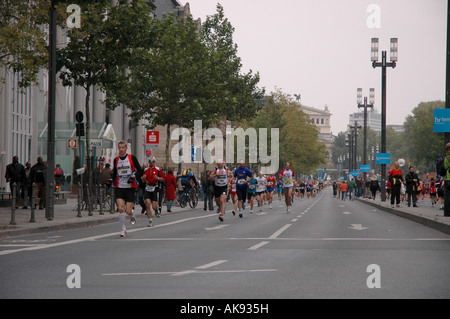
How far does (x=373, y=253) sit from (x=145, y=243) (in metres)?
4.40

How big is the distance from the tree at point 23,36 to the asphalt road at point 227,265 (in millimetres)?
4694

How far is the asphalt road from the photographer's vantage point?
7.69 m

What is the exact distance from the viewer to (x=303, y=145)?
9581 centimetres

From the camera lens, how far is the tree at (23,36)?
18.2m

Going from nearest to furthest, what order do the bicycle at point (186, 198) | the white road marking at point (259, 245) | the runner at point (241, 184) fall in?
the white road marking at point (259, 245) < the runner at point (241, 184) < the bicycle at point (186, 198)

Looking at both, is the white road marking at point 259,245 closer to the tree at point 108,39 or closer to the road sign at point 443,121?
the road sign at point 443,121

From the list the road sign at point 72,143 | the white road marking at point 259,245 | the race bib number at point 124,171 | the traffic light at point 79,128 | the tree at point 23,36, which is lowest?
the white road marking at point 259,245

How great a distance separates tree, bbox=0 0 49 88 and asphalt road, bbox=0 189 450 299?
15.4ft

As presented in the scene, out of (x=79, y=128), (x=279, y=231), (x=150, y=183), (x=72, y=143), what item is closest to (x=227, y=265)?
(x=279, y=231)

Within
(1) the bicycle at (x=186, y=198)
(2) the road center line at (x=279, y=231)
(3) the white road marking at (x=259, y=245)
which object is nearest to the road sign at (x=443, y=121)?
(2) the road center line at (x=279, y=231)

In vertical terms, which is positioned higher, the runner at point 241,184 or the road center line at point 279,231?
the runner at point 241,184

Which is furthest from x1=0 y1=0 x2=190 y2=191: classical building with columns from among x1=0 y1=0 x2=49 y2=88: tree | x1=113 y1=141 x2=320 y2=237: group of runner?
x1=0 y1=0 x2=49 y2=88: tree

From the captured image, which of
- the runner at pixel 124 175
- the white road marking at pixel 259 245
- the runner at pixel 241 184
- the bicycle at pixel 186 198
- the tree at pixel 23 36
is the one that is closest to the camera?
the white road marking at pixel 259 245
